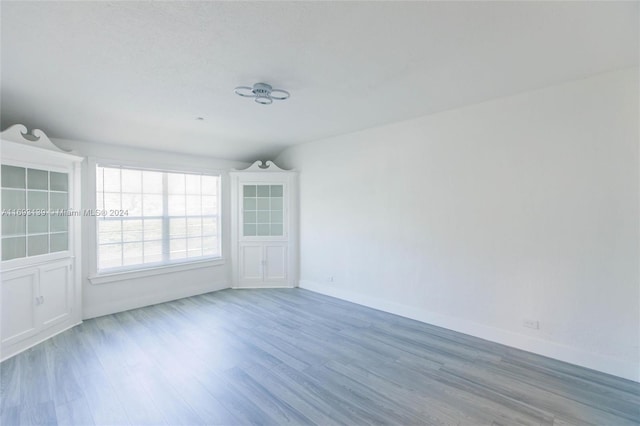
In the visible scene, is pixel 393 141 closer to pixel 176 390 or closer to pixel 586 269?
pixel 586 269

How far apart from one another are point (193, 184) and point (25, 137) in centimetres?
218

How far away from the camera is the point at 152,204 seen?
15.3 ft

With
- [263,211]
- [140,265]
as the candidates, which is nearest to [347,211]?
[263,211]

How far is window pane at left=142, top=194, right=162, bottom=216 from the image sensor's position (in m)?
4.59

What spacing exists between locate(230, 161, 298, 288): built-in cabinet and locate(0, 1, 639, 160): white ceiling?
1.93 meters

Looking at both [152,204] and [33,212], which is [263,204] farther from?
[33,212]

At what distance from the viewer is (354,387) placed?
7.89 feet

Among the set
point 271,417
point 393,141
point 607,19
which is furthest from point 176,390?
point 607,19

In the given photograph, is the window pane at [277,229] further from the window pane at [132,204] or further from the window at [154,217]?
the window pane at [132,204]

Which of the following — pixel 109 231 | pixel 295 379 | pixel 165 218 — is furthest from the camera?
pixel 165 218

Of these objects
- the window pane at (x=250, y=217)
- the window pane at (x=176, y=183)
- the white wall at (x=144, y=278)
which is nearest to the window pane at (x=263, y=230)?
the window pane at (x=250, y=217)

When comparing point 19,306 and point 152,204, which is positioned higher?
point 152,204

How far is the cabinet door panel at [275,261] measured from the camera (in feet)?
17.9

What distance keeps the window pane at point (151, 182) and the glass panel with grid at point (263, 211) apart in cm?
140
